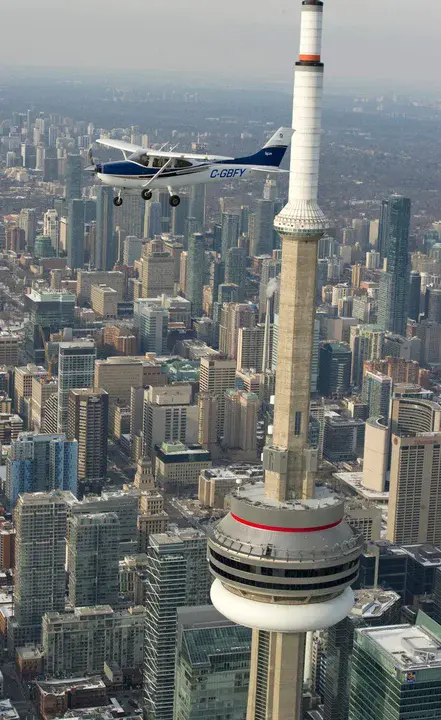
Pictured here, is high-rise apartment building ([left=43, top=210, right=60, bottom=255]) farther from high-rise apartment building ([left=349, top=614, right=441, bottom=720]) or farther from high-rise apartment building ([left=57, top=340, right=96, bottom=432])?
high-rise apartment building ([left=349, top=614, right=441, bottom=720])

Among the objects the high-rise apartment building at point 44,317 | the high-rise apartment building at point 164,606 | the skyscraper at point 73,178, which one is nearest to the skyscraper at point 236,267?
the high-rise apartment building at point 44,317

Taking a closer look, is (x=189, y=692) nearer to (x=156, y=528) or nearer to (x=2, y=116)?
(x=156, y=528)

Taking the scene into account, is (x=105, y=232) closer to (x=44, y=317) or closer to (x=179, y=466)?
(x=44, y=317)

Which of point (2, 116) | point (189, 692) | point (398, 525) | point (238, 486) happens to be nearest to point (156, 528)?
point (398, 525)

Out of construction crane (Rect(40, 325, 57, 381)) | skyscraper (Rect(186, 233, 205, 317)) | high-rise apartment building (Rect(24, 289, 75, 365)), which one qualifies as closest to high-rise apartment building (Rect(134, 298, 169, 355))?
high-rise apartment building (Rect(24, 289, 75, 365))

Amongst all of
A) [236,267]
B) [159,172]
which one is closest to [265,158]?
[159,172]

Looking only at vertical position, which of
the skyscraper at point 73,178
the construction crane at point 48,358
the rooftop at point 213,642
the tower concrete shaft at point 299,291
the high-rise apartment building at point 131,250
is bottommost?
the construction crane at point 48,358

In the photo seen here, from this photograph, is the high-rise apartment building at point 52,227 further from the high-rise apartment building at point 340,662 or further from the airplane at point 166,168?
the airplane at point 166,168
